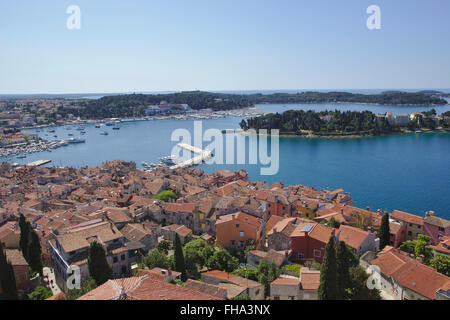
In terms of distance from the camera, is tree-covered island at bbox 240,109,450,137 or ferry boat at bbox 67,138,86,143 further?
ferry boat at bbox 67,138,86,143

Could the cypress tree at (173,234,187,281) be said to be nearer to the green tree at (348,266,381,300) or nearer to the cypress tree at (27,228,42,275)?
the green tree at (348,266,381,300)

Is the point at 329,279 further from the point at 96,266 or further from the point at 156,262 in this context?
the point at 96,266

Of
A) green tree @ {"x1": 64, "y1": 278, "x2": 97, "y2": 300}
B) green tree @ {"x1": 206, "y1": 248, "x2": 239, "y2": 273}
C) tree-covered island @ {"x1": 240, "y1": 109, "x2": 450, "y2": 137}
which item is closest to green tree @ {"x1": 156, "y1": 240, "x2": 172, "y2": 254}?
green tree @ {"x1": 206, "y1": 248, "x2": 239, "y2": 273}

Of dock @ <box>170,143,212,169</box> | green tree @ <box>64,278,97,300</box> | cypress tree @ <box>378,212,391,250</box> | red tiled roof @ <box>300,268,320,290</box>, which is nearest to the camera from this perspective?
green tree @ <box>64,278,97,300</box>

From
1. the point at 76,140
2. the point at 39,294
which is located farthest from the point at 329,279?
the point at 76,140
